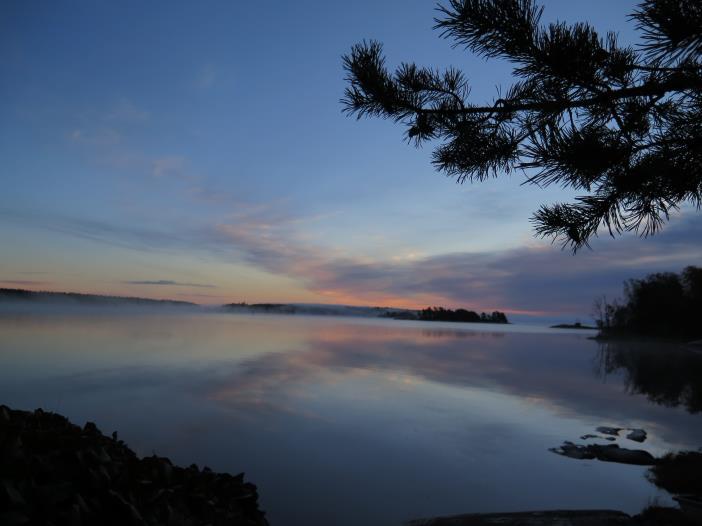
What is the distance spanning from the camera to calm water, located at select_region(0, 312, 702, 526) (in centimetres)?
382

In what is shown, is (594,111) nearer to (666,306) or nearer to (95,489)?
(95,489)

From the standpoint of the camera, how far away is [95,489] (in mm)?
1763

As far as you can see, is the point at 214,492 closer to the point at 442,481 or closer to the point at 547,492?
the point at 442,481

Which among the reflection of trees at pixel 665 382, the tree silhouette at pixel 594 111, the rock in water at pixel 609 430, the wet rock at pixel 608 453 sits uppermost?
the tree silhouette at pixel 594 111

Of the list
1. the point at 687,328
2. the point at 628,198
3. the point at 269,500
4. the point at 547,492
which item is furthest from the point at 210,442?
the point at 687,328

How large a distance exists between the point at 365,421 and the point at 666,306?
44.8 m

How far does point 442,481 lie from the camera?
164 inches

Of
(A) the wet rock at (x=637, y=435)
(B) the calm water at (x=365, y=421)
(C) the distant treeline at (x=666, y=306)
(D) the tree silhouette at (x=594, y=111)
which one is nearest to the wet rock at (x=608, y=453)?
(B) the calm water at (x=365, y=421)

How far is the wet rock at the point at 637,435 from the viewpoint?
224 inches

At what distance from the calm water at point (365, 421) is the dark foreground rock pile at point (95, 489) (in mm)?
1291

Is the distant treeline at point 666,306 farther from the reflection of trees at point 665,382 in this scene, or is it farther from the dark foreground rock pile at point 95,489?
the dark foreground rock pile at point 95,489

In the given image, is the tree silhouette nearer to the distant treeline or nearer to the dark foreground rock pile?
the dark foreground rock pile

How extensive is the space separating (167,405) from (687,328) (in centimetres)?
4644

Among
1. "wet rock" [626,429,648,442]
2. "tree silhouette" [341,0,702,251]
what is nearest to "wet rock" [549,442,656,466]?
"wet rock" [626,429,648,442]
